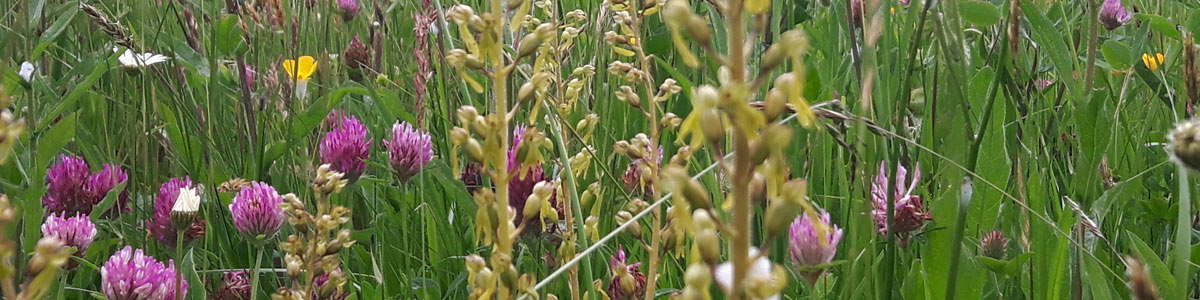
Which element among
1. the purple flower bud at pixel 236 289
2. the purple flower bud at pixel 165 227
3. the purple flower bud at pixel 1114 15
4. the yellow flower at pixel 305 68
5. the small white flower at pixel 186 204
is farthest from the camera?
the purple flower bud at pixel 1114 15

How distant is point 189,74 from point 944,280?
58.6 inches

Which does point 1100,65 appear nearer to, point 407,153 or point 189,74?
point 407,153

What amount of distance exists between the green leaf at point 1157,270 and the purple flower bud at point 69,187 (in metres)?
1.18

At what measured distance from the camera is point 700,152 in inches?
64.2

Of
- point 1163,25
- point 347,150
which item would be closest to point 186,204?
point 347,150

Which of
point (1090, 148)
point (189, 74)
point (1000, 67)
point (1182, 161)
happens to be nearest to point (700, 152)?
point (1090, 148)

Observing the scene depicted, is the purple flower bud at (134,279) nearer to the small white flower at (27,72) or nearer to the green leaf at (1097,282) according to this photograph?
the small white flower at (27,72)

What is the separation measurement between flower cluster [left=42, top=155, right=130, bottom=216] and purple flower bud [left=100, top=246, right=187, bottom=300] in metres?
0.33

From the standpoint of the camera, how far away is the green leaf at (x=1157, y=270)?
964 millimetres

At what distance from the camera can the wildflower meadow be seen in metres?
0.42

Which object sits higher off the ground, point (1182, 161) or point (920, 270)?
point (1182, 161)

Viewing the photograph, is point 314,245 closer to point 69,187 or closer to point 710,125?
point 710,125

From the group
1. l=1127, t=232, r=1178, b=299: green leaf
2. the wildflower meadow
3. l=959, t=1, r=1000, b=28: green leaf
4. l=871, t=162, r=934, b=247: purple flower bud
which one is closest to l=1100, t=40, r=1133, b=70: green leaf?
the wildflower meadow

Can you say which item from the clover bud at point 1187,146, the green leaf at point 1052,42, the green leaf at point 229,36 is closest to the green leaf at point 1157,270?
the clover bud at point 1187,146
